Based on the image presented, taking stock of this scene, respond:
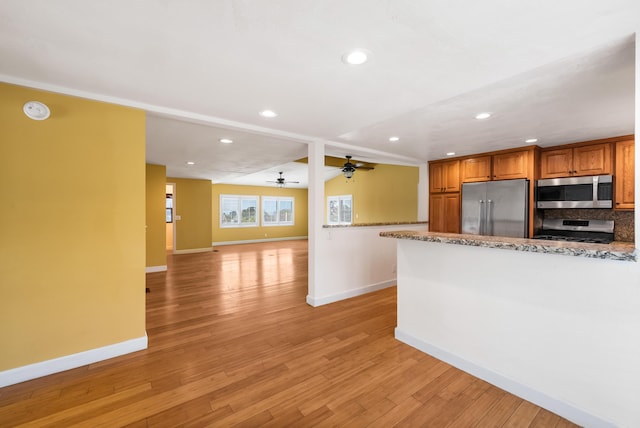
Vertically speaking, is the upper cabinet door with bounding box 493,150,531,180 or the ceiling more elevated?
the ceiling

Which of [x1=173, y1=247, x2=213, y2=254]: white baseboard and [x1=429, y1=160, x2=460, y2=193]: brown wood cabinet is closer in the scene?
[x1=429, y1=160, x2=460, y2=193]: brown wood cabinet

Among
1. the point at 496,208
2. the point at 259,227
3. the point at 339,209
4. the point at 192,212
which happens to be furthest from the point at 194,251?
the point at 496,208

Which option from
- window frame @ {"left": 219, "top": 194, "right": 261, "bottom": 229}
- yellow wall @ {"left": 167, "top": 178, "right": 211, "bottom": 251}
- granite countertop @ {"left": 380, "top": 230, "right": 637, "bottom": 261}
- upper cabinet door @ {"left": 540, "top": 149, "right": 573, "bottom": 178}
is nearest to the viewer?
granite countertop @ {"left": 380, "top": 230, "right": 637, "bottom": 261}

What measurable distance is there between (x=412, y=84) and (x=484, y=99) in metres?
0.74

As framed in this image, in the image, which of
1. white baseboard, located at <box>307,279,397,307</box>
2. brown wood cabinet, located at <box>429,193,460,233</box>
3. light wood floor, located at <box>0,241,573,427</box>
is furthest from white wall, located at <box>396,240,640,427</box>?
brown wood cabinet, located at <box>429,193,460,233</box>

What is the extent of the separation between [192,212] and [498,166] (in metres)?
7.82

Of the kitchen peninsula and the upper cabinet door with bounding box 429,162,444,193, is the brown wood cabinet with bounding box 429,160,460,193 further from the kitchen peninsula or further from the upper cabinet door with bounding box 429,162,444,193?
the kitchen peninsula

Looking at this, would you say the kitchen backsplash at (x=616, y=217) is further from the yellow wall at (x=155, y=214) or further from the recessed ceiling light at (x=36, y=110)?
the yellow wall at (x=155, y=214)

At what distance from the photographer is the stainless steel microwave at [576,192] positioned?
3.45 m

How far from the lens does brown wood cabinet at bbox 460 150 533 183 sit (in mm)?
4004

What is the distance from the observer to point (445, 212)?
4.98 m

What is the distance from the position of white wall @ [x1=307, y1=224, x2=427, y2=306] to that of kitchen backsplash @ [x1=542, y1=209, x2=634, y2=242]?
7.93 feet

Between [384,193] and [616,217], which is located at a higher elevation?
[384,193]

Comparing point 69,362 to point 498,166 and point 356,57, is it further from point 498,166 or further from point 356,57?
point 498,166
